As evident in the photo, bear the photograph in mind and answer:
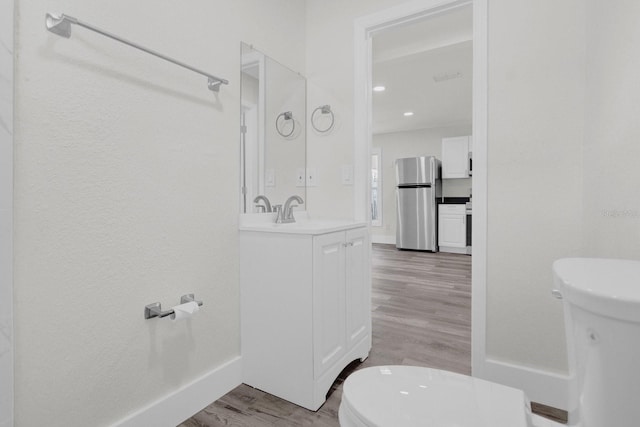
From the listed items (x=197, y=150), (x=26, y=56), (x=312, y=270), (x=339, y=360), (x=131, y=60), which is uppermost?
(x=131, y=60)

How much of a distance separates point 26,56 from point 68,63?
11 centimetres

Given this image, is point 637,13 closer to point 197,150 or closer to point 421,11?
point 421,11

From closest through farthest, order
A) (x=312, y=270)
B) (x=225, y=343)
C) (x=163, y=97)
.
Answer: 1. (x=163, y=97)
2. (x=312, y=270)
3. (x=225, y=343)

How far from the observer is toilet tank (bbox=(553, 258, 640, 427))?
0.57 metres

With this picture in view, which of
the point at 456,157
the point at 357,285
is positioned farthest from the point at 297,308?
the point at 456,157

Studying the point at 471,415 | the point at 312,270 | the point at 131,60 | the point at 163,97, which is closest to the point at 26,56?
the point at 131,60

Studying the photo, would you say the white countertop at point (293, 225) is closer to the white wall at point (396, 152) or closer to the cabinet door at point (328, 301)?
the cabinet door at point (328, 301)

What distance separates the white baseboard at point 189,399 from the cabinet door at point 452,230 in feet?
16.8

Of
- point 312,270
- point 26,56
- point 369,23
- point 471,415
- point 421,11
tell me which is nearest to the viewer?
point 471,415

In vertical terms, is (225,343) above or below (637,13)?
below

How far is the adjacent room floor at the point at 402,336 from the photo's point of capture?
1460mm

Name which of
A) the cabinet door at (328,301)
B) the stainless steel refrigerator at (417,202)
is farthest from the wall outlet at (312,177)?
the stainless steel refrigerator at (417,202)

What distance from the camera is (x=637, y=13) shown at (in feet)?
3.36

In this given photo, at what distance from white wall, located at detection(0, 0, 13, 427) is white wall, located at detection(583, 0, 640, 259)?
1884 millimetres
